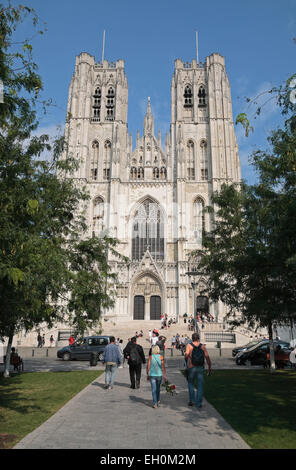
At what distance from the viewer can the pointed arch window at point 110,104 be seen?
45.7 metres

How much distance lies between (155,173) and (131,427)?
38.4 metres

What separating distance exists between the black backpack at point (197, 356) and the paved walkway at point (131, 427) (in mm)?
943

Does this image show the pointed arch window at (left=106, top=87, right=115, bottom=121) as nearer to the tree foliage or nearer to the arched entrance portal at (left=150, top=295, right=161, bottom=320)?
the arched entrance portal at (left=150, top=295, right=161, bottom=320)

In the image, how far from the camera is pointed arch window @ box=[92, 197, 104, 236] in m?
40.7

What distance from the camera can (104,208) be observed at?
4122cm

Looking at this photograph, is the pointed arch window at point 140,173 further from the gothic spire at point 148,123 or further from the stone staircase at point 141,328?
the stone staircase at point 141,328

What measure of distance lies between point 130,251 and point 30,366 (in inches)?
934

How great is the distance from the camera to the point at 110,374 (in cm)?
1073

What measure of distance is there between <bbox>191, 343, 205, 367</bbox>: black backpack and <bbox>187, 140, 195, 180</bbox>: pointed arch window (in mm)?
35950

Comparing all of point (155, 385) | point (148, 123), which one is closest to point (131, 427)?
point (155, 385)

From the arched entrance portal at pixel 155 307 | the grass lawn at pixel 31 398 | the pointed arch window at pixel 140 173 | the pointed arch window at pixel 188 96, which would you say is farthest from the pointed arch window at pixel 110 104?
the grass lawn at pixel 31 398

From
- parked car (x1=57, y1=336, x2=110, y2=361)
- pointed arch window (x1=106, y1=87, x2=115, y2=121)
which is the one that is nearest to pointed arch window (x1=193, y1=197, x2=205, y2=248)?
pointed arch window (x1=106, y1=87, x2=115, y2=121)

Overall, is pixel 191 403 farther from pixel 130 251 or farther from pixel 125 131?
pixel 125 131

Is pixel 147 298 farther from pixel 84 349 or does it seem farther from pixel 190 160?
pixel 84 349
